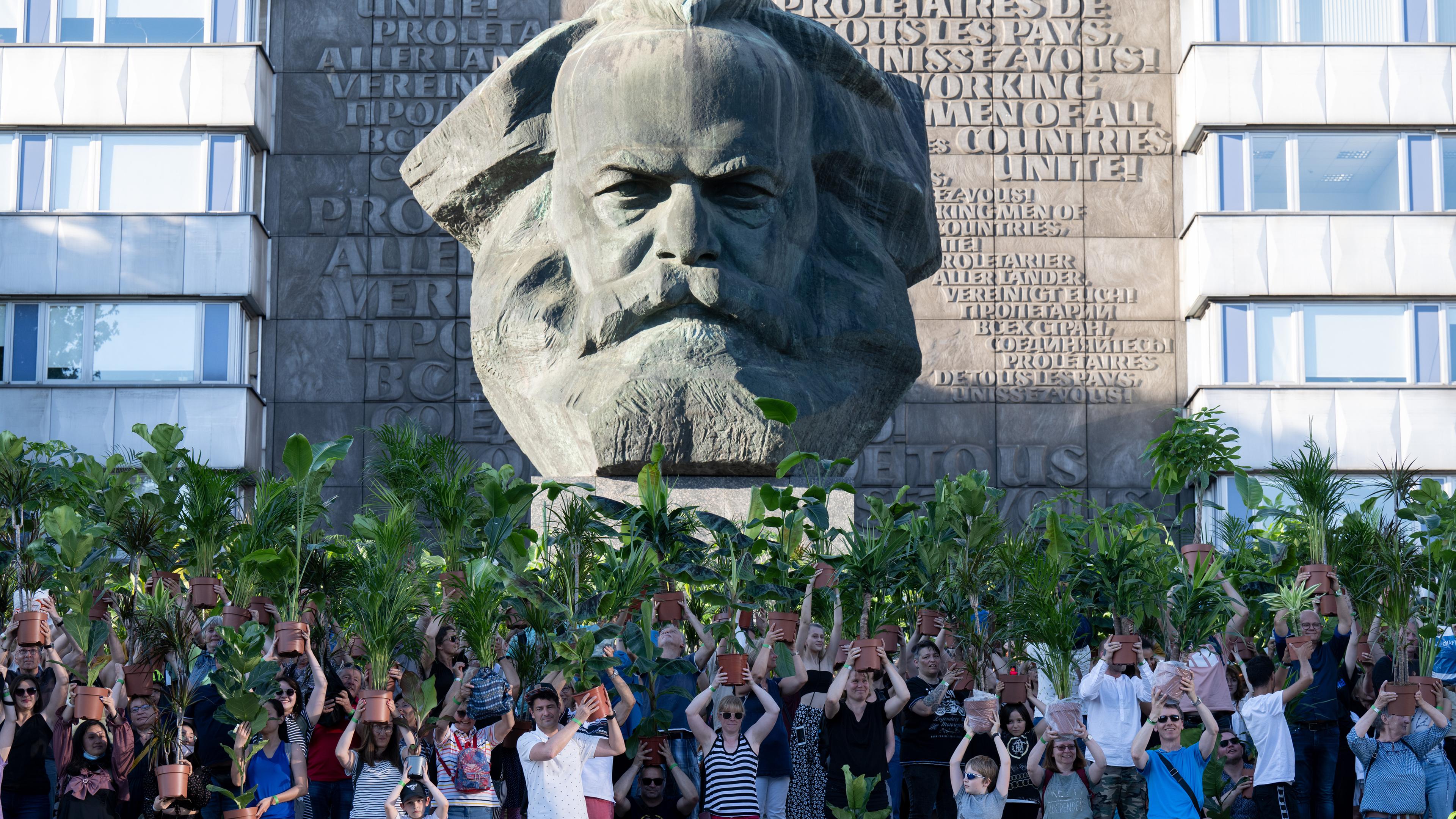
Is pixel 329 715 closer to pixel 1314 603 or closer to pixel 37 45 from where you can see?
pixel 1314 603

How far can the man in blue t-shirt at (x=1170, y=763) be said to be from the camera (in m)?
7.40

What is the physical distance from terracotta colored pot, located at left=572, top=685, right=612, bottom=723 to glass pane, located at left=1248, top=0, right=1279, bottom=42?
16460 mm

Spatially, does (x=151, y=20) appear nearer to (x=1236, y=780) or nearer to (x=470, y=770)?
(x=470, y=770)

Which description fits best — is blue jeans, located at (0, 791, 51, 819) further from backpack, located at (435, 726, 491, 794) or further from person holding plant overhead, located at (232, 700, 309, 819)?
backpack, located at (435, 726, 491, 794)

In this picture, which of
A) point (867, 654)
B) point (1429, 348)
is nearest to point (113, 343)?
point (1429, 348)

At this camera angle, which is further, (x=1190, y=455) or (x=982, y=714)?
(x=1190, y=455)

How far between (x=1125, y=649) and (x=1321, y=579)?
1.70 metres

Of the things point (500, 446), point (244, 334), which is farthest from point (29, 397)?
point (500, 446)

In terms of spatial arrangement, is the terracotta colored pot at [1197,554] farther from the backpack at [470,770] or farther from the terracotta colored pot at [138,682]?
the terracotta colored pot at [138,682]

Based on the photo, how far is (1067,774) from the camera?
24.5ft

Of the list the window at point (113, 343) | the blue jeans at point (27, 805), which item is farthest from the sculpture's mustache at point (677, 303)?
the window at point (113, 343)

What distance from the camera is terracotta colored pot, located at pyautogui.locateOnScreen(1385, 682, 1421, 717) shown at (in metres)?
7.82

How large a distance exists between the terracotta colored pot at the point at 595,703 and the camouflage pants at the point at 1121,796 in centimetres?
211

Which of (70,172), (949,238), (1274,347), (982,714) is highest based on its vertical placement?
(70,172)
